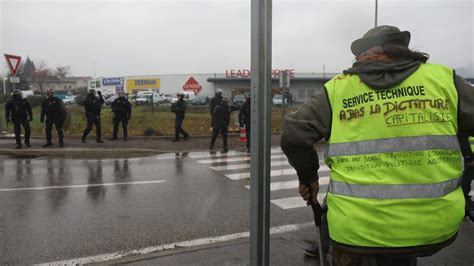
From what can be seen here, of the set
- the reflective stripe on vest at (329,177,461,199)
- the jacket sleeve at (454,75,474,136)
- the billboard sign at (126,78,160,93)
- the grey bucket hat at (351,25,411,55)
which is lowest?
the reflective stripe on vest at (329,177,461,199)

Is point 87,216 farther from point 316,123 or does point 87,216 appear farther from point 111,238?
point 316,123

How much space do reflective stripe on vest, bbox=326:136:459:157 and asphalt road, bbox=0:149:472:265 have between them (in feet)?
10.9

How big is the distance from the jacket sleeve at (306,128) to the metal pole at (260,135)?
238 mm

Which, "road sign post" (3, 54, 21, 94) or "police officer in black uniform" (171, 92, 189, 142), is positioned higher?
"road sign post" (3, 54, 21, 94)

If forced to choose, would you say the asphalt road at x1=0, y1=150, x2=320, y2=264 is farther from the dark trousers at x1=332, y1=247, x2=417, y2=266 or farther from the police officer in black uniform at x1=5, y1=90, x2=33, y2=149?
the dark trousers at x1=332, y1=247, x2=417, y2=266

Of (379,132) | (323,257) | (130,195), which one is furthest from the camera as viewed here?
(130,195)

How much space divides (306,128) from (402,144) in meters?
0.42


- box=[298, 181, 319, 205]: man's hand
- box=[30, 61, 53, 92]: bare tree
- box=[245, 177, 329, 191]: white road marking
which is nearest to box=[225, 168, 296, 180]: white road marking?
box=[245, 177, 329, 191]: white road marking

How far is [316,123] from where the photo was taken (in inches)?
75.4

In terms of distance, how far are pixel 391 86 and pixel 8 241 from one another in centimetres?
458

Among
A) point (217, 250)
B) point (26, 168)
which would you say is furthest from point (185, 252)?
point (26, 168)

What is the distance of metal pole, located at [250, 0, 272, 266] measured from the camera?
85.4 inches

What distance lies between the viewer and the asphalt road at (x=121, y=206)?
4672 millimetres

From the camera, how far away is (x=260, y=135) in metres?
2.22
